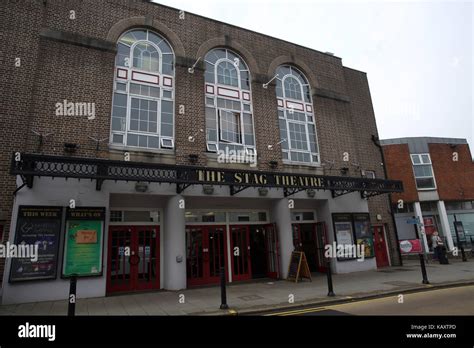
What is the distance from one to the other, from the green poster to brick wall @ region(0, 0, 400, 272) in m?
1.95

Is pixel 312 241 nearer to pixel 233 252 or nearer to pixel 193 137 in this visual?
pixel 233 252

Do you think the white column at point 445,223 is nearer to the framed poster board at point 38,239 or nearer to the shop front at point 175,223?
the shop front at point 175,223

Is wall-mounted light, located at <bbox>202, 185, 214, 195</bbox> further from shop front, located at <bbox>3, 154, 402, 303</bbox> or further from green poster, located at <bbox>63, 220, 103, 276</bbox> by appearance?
green poster, located at <bbox>63, 220, 103, 276</bbox>

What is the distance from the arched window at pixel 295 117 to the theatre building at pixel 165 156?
0.23 ft

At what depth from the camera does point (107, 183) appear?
35.5 feet

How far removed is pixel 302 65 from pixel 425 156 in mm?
15294

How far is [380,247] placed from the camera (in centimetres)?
1709

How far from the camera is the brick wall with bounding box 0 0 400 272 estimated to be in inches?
413

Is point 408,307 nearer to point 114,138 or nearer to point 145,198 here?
point 145,198

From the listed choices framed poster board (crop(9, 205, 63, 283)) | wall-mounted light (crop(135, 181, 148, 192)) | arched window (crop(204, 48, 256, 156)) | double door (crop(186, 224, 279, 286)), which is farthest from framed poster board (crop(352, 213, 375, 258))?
framed poster board (crop(9, 205, 63, 283))

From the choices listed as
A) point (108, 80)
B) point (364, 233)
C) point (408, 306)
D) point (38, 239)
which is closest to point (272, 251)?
point (364, 233)

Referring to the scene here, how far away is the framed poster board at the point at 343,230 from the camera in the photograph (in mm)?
14891

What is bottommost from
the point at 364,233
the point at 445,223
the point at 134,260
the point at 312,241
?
the point at 134,260

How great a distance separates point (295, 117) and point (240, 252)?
758 cm
